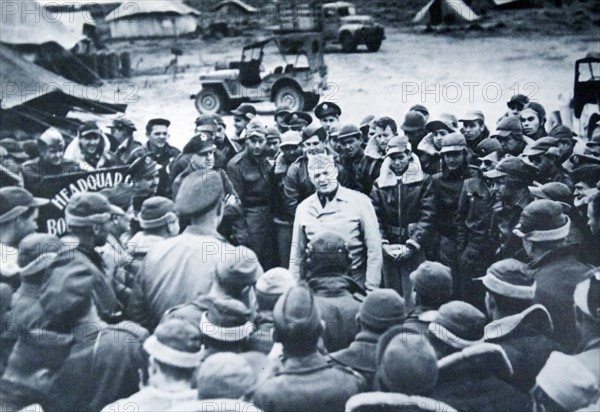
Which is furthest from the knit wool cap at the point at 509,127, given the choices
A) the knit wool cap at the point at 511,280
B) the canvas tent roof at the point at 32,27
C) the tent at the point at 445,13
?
the canvas tent roof at the point at 32,27

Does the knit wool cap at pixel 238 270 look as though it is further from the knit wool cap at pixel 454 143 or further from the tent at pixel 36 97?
the knit wool cap at pixel 454 143

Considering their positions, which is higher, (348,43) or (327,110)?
(348,43)

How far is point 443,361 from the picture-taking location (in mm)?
3812

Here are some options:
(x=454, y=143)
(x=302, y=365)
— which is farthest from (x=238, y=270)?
(x=454, y=143)

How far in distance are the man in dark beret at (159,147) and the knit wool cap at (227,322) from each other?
42.6 inches

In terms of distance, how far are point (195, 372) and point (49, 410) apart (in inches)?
42.3

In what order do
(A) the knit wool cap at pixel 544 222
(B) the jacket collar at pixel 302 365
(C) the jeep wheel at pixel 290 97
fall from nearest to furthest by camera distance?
(B) the jacket collar at pixel 302 365 → (A) the knit wool cap at pixel 544 222 → (C) the jeep wheel at pixel 290 97

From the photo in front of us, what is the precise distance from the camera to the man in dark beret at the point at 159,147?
4406 mm

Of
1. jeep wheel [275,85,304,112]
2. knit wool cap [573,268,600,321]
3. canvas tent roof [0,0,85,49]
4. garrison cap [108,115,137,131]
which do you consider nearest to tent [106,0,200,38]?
canvas tent roof [0,0,85,49]

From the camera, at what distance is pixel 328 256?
403 centimetres

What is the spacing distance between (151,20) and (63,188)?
4.19 ft

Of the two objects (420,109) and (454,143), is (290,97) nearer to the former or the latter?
(420,109)

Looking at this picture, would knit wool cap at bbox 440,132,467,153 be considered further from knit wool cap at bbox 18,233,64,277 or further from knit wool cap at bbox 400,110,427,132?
knit wool cap at bbox 18,233,64,277

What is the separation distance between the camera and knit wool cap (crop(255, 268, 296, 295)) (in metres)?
4.10
